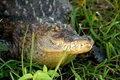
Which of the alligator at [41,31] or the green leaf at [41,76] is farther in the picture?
the alligator at [41,31]

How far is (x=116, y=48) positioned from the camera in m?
3.98

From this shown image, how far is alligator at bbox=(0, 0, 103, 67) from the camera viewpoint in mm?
3396

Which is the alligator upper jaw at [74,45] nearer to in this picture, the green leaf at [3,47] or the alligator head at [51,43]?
the alligator head at [51,43]

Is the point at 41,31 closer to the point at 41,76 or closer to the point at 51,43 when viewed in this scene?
the point at 51,43

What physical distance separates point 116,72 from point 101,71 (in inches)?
5.3

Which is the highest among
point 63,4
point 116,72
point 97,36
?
point 63,4

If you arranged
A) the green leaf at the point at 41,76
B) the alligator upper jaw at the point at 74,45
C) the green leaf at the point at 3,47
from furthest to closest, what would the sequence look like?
the green leaf at the point at 3,47, the alligator upper jaw at the point at 74,45, the green leaf at the point at 41,76

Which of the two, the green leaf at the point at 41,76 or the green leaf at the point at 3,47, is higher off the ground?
the green leaf at the point at 3,47

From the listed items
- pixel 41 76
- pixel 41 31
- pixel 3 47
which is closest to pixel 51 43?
pixel 41 31

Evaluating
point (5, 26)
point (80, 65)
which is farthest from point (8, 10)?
point (80, 65)

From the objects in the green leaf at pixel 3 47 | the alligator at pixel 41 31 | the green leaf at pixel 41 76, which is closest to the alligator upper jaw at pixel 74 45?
the alligator at pixel 41 31

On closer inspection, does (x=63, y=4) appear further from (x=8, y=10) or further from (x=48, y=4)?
(x=8, y=10)

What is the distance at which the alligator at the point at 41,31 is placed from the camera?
3396mm

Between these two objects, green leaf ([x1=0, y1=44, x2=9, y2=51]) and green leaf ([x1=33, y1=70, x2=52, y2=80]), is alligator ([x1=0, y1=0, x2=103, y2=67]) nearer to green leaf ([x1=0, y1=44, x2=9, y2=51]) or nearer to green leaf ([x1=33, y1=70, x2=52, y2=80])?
green leaf ([x1=0, y1=44, x2=9, y2=51])
